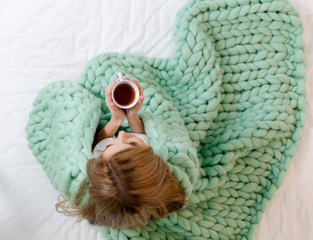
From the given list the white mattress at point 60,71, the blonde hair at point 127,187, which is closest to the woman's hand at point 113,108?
the blonde hair at point 127,187

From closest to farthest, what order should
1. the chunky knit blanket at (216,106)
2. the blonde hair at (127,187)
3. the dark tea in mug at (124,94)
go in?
the blonde hair at (127,187)
the dark tea in mug at (124,94)
the chunky knit blanket at (216,106)

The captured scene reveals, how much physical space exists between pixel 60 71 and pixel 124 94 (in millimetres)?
329

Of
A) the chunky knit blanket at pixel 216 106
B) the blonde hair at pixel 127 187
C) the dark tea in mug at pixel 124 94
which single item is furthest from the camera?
the chunky knit blanket at pixel 216 106

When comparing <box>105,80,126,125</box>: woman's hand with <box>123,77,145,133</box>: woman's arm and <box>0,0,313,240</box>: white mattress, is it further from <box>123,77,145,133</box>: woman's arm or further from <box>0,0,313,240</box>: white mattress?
<box>0,0,313,240</box>: white mattress

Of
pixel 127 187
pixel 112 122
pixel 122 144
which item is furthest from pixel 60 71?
pixel 127 187

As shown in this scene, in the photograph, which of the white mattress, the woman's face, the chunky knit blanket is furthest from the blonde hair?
the white mattress

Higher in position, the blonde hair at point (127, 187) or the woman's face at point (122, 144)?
the woman's face at point (122, 144)

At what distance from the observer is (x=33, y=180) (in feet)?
3.27

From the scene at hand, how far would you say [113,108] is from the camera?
85 centimetres

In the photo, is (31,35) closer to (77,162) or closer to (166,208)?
(77,162)

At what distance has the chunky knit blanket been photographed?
0.93 meters

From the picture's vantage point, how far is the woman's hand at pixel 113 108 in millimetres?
830

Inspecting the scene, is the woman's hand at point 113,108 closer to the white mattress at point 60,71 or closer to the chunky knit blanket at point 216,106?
the chunky knit blanket at point 216,106

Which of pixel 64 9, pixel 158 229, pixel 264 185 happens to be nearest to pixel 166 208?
pixel 158 229
